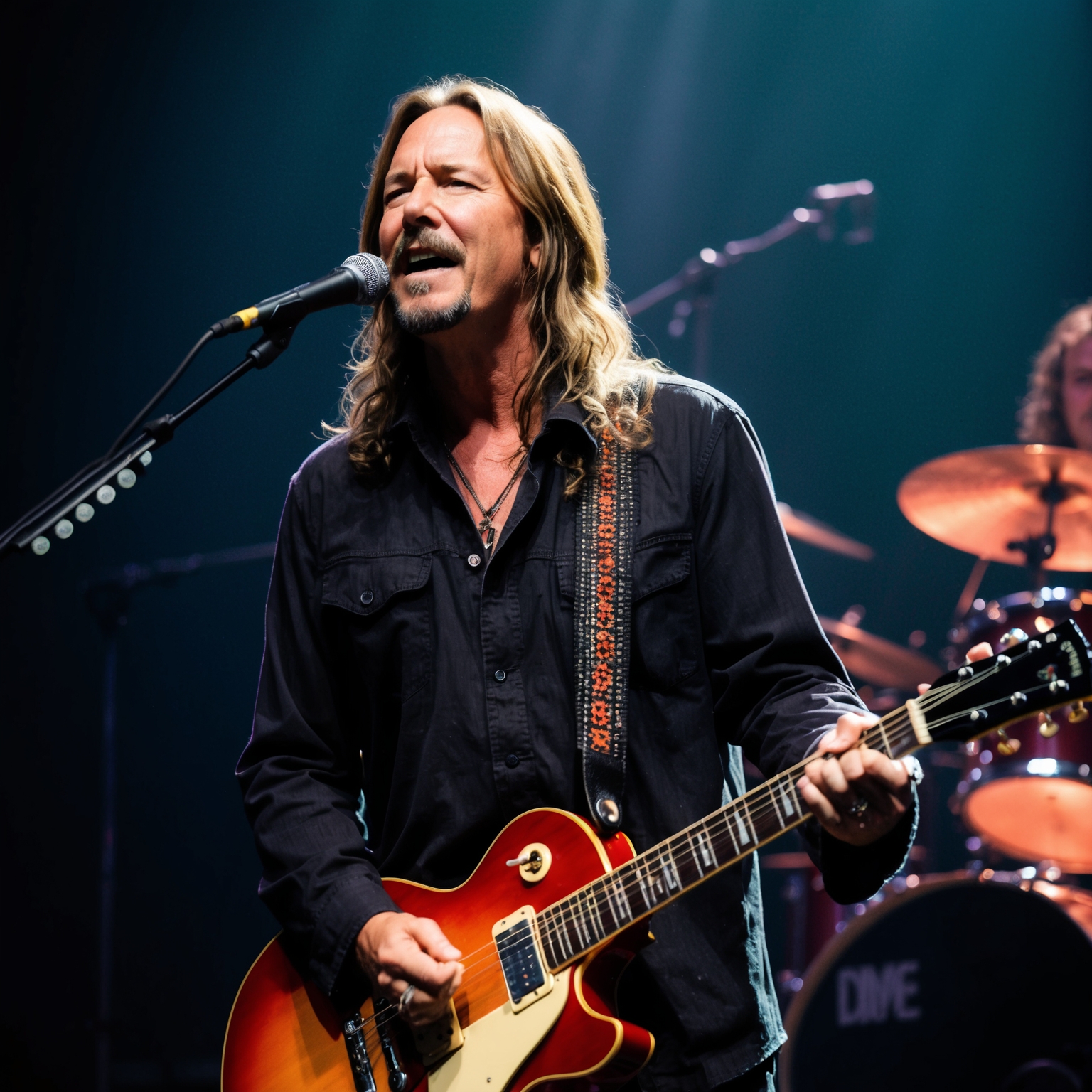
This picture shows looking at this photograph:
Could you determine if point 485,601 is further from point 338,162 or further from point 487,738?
point 338,162

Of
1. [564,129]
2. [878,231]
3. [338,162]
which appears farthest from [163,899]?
[878,231]

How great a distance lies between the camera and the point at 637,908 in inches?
71.2

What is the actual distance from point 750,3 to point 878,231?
51.2 inches

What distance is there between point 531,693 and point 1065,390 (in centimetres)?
386

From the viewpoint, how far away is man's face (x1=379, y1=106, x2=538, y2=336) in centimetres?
238

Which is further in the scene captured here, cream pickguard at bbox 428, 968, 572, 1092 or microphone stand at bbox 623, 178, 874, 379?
microphone stand at bbox 623, 178, 874, 379

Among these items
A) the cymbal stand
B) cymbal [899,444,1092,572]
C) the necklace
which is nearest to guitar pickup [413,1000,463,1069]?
the necklace

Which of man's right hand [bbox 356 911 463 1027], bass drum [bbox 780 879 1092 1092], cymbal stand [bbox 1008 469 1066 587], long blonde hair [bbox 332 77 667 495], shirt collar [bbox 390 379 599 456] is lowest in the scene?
bass drum [bbox 780 879 1092 1092]

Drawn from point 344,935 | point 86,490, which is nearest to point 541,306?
point 86,490

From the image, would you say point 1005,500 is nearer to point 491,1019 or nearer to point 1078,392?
point 1078,392

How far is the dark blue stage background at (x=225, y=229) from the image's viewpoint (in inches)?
185

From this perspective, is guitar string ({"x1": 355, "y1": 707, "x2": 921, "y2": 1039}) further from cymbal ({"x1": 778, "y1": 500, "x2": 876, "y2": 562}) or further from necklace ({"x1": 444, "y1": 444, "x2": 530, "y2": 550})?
cymbal ({"x1": 778, "y1": 500, "x2": 876, "y2": 562})

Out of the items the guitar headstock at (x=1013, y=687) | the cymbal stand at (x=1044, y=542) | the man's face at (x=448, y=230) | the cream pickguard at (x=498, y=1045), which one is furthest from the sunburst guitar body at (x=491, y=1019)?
the cymbal stand at (x=1044, y=542)

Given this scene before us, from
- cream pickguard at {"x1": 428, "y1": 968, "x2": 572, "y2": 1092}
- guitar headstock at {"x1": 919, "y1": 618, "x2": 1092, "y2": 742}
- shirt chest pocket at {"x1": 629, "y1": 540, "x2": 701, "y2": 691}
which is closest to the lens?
guitar headstock at {"x1": 919, "y1": 618, "x2": 1092, "y2": 742}
